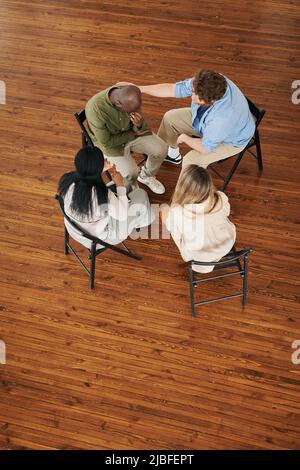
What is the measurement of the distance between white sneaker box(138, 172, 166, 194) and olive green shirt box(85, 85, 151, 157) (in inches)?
14.5

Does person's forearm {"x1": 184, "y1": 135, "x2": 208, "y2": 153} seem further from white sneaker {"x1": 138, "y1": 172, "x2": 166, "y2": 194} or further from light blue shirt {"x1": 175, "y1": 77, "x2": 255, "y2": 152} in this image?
white sneaker {"x1": 138, "y1": 172, "x2": 166, "y2": 194}

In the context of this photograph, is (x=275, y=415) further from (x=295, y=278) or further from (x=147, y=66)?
(x=147, y=66)

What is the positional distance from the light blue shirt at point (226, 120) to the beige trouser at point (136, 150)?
0.31m

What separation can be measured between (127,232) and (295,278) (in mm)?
1141

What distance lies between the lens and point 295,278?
3592 mm

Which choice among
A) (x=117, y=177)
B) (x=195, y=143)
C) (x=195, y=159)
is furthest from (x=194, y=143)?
(x=117, y=177)

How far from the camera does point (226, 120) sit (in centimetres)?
336

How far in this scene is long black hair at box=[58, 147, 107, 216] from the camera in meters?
2.87

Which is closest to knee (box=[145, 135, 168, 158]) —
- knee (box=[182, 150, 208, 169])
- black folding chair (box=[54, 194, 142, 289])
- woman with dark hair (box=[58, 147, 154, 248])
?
knee (box=[182, 150, 208, 169])

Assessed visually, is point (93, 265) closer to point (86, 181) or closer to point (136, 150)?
point (86, 181)

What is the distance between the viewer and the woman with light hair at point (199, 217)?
2.95 m

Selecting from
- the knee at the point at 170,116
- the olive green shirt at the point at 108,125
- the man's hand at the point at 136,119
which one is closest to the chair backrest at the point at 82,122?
the olive green shirt at the point at 108,125

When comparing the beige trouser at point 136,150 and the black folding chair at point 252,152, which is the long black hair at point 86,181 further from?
the black folding chair at point 252,152
